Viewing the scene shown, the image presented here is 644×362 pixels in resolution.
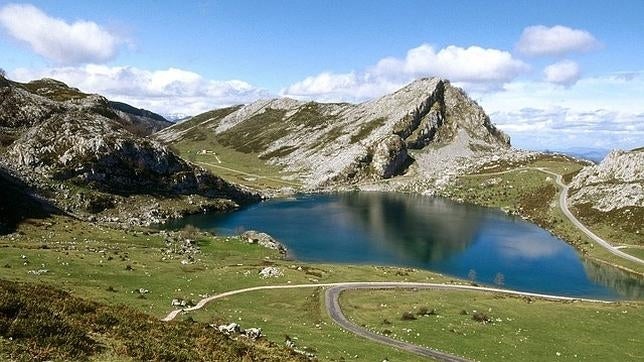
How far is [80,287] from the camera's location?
5309cm

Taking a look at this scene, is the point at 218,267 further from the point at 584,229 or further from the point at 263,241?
the point at 584,229

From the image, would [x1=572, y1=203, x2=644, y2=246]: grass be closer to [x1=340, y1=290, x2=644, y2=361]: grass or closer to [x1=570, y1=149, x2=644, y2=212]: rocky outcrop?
[x1=570, y1=149, x2=644, y2=212]: rocky outcrop

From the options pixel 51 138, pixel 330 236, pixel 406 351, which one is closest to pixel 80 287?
pixel 406 351

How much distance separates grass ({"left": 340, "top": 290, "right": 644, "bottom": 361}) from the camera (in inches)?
1886

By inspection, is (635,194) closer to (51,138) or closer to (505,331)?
(505,331)

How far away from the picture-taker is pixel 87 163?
13725 centimetres

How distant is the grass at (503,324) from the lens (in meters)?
47.9

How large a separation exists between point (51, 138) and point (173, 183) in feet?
118

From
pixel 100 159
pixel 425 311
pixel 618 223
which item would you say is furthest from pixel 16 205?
pixel 618 223

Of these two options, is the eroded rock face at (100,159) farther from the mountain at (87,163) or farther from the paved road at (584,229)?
the paved road at (584,229)

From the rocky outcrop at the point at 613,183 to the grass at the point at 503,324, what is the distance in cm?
9348

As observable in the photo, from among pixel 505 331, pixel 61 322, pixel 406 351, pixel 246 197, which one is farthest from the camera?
pixel 246 197

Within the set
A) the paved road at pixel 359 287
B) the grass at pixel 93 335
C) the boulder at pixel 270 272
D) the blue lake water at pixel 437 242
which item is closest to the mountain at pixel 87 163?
the blue lake water at pixel 437 242

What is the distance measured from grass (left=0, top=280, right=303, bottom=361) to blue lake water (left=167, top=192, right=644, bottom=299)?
249ft
